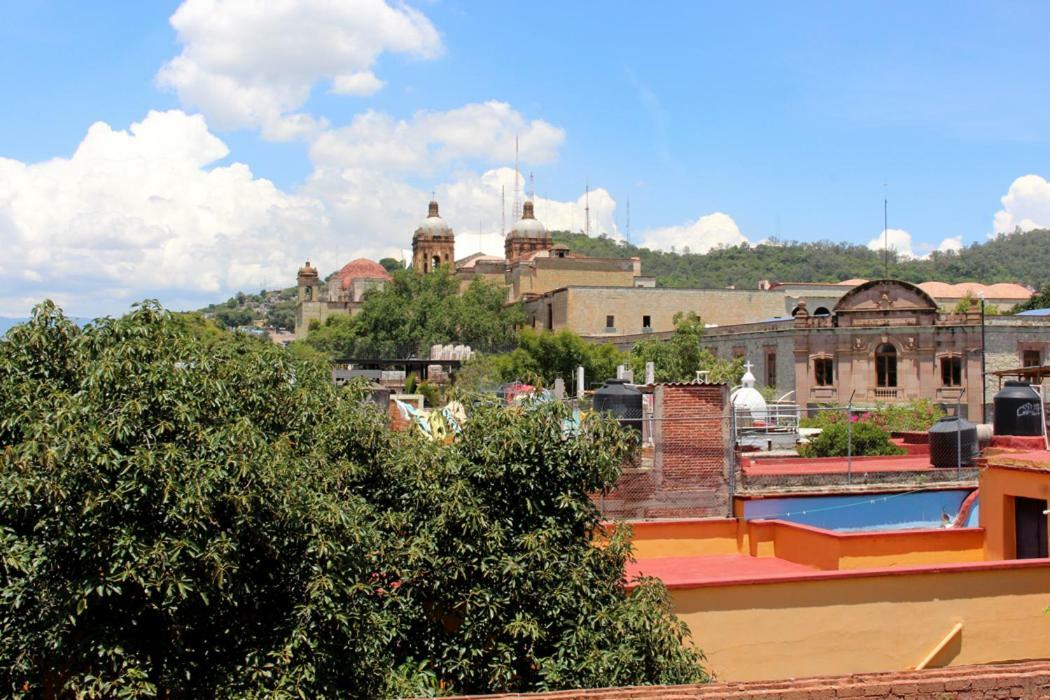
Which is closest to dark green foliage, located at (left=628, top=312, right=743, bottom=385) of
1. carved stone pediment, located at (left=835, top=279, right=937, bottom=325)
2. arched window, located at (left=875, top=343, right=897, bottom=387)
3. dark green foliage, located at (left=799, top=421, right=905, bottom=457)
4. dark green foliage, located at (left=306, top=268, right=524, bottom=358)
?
carved stone pediment, located at (left=835, top=279, right=937, bottom=325)

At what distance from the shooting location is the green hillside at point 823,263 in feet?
503

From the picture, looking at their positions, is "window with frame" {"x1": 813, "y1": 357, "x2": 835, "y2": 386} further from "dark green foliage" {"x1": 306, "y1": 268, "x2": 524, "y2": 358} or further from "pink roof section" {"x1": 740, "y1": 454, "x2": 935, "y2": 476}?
"dark green foliage" {"x1": 306, "y1": 268, "x2": 524, "y2": 358}

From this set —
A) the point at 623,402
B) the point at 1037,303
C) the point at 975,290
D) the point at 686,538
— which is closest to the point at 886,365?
the point at 623,402

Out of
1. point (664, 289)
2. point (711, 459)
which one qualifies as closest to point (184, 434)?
point (711, 459)

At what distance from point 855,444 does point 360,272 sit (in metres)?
103

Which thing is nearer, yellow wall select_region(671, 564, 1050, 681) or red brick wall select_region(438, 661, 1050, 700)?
red brick wall select_region(438, 661, 1050, 700)

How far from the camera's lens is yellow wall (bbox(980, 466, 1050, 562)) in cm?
1596

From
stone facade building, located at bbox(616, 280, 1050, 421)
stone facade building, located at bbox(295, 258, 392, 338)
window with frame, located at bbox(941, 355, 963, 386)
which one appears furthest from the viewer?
stone facade building, located at bbox(295, 258, 392, 338)

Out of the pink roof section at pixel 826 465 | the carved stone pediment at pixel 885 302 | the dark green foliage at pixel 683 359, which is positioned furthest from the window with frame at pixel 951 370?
the pink roof section at pixel 826 465

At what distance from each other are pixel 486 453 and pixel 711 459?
23.2 feet

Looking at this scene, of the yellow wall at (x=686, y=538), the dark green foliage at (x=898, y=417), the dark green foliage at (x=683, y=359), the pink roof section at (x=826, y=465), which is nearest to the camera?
the yellow wall at (x=686, y=538)

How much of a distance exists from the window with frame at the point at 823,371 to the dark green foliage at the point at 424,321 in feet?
116

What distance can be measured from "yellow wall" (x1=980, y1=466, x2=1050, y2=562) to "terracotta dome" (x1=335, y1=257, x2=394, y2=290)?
10682cm

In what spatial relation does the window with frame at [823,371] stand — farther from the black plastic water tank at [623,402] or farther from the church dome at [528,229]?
the church dome at [528,229]
